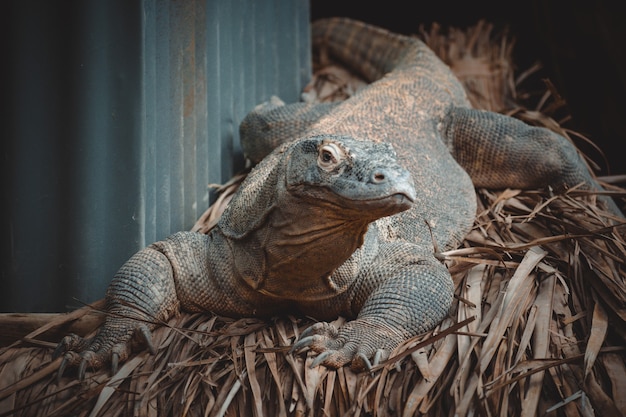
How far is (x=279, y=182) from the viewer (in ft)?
9.20

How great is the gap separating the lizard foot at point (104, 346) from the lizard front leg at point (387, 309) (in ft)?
2.49

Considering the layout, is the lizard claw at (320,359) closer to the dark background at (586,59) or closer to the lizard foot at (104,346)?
the lizard foot at (104,346)

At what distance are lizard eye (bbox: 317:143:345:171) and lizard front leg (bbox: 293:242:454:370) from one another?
68cm

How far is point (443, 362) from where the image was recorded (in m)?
2.68

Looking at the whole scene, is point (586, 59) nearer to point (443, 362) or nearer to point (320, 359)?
point (443, 362)

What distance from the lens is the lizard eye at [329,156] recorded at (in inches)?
101

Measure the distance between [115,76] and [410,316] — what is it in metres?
1.78

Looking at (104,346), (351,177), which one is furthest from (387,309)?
(104,346)

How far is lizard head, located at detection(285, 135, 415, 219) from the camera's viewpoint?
2403 millimetres

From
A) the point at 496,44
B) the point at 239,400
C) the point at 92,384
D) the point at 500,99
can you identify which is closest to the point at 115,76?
the point at 92,384

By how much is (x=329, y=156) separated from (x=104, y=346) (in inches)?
50.2

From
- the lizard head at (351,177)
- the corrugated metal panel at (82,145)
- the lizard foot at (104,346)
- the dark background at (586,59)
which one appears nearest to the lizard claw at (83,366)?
the lizard foot at (104,346)

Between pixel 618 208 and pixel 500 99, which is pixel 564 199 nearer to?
pixel 618 208

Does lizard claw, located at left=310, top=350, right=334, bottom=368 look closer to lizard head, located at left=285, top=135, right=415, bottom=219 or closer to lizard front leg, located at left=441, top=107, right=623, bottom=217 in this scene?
lizard head, located at left=285, top=135, right=415, bottom=219
